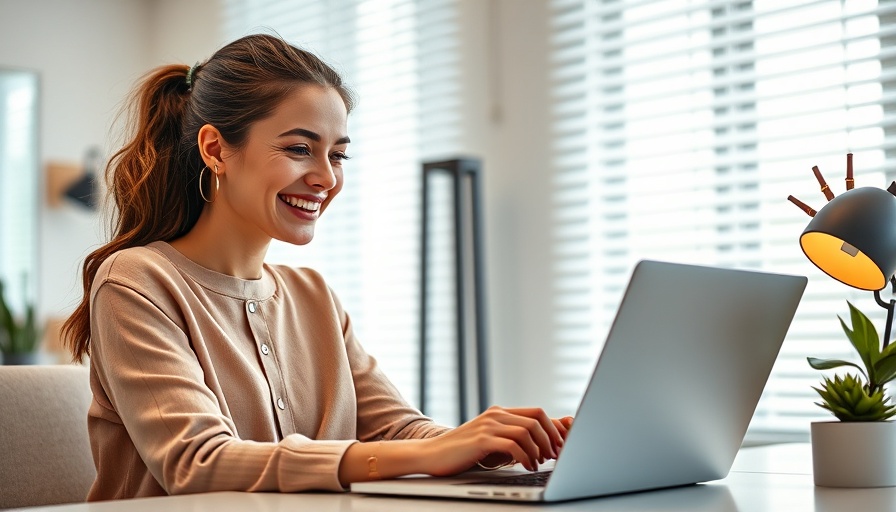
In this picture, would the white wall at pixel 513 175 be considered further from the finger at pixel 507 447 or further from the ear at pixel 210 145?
the finger at pixel 507 447

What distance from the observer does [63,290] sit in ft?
13.9

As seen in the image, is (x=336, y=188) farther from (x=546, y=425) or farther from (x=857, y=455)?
(x=857, y=455)

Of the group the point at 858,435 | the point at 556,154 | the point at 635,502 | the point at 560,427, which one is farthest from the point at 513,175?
the point at 635,502

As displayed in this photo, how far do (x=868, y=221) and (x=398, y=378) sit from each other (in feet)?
8.03

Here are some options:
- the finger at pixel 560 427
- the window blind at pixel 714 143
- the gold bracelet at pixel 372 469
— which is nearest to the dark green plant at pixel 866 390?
the finger at pixel 560 427

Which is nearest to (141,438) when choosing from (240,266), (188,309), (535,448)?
(188,309)

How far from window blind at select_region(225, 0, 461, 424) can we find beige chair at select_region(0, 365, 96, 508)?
1763 mm

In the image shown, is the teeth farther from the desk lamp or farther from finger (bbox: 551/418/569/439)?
the desk lamp

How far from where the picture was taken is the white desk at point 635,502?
2.97ft

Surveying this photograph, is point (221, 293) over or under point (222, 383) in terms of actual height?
over

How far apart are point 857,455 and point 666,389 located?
0.27 metres

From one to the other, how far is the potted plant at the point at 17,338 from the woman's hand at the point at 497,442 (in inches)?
121

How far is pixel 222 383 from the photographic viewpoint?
1450 millimetres

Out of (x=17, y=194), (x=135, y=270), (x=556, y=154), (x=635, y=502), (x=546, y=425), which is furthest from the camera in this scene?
(x=17, y=194)
